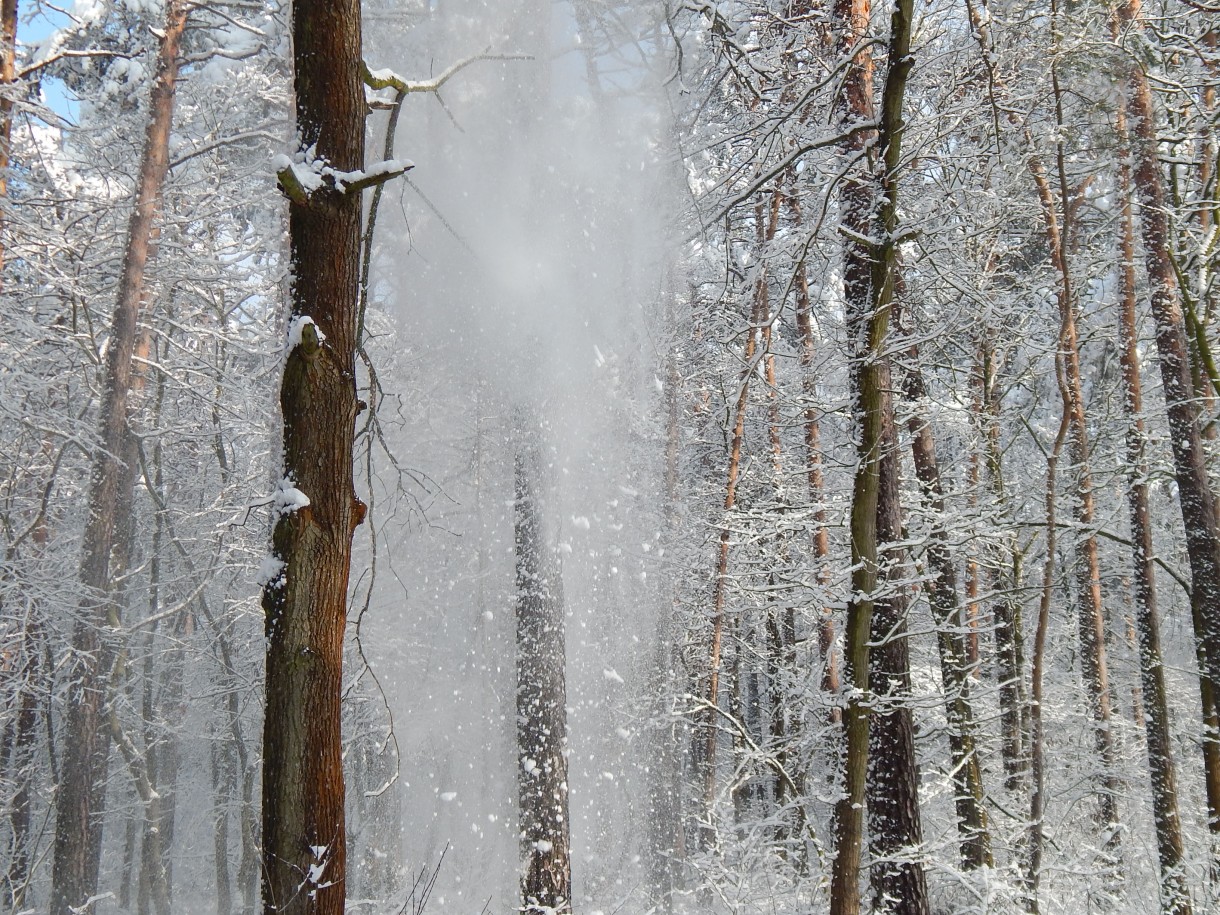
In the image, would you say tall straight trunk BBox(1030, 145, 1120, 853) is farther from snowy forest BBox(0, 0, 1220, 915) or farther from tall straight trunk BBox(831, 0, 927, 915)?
tall straight trunk BBox(831, 0, 927, 915)

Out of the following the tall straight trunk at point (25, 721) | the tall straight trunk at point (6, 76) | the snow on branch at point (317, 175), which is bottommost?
the tall straight trunk at point (25, 721)

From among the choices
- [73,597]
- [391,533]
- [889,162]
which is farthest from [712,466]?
[889,162]

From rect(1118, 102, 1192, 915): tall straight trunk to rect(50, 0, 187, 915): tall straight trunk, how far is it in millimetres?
10448

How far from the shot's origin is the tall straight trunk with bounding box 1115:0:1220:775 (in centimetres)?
686

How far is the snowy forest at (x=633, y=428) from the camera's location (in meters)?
3.80

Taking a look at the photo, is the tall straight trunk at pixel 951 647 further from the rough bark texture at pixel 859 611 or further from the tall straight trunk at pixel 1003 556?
the rough bark texture at pixel 859 611

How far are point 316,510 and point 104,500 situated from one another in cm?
764

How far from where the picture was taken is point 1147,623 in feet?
27.9

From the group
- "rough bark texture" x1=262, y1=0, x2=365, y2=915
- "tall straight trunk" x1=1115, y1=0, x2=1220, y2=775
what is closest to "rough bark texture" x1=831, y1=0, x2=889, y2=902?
"rough bark texture" x1=262, y1=0, x2=365, y2=915

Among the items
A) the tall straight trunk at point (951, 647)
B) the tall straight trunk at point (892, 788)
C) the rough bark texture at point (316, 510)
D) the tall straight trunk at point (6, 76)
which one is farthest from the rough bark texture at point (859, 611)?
the tall straight trunk at point (6, 76)

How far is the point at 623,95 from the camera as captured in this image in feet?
34.2

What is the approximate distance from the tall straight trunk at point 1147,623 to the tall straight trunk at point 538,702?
17.8 ft

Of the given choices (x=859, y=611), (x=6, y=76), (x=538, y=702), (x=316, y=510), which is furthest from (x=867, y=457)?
(x=6, y=76)

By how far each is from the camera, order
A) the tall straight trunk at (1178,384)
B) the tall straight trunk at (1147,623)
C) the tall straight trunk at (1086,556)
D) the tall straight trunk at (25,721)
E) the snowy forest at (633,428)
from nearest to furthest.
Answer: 1. the snowy forest at (633,428)
2. the tall straight trunk at (1178,384)
3. the tall straight trunk at (1147,623)
4. the tall straight trunk at (1086,556)
5. the tall straight trunk at (25,721)
